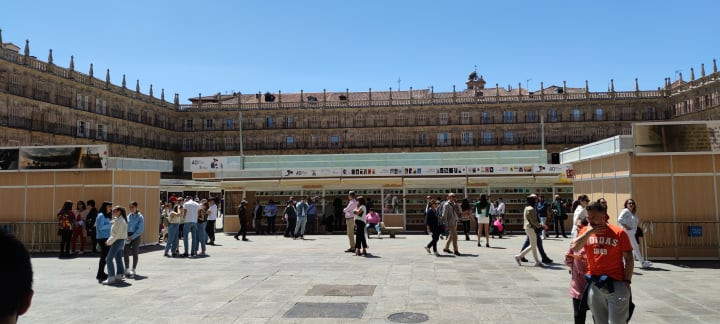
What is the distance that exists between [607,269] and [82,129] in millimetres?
57992

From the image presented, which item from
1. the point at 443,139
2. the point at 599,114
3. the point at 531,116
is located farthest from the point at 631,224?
the point at 599,114

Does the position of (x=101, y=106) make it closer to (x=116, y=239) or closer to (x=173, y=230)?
(x=173, y=230)

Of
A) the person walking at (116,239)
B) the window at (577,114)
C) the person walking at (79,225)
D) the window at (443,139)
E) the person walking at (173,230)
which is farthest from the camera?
the window at (443,139)

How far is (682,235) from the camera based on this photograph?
12.2 meters

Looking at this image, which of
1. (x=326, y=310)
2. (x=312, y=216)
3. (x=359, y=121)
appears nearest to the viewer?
(x=326, y=310)

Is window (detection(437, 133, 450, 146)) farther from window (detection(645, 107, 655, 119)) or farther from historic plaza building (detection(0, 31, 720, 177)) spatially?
window (detection(645, 107, 655, 119))

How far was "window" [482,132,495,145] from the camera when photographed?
66375 mm

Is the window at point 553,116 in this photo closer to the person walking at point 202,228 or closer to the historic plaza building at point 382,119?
the historic plaza building at point 382,119

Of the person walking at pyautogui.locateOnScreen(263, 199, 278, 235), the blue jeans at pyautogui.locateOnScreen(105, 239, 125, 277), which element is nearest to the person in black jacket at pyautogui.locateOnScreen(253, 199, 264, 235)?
the person walking at pyautogui.locateOnScreen(263, 199, 278, 235)

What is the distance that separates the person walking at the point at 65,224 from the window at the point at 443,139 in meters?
56.2

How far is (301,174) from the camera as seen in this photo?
2364 cm

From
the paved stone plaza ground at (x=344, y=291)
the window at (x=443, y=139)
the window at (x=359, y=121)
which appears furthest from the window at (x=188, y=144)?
the paved stone plaza ground at (x=344, y=291)

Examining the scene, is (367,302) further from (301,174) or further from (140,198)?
(301,174)

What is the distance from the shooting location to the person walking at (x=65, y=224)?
1384cm
